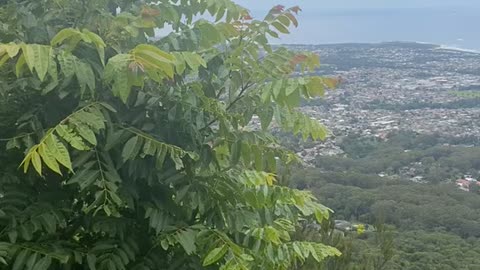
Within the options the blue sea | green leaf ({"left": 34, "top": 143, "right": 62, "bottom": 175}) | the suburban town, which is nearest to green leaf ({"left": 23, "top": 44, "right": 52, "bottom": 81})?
green leaf ({"left": 34, "top": 143, "right": 62, "bottom": 175})

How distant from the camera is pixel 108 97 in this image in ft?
7.96

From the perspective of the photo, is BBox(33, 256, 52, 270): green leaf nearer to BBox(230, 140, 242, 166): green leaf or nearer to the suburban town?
BBox(230, 140, 242, 166): green leaf

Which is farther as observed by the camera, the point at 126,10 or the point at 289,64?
the point at 126,10

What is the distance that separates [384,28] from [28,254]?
70055mm

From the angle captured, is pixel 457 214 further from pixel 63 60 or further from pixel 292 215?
pixel 63 60

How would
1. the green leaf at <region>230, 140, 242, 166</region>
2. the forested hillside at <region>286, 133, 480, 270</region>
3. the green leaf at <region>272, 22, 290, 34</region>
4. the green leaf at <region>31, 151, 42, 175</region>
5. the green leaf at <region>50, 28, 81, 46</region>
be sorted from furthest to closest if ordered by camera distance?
the forested hillside at <region>286, 133, 480, 270</region> → the green leaf at <region>272, 22, 290, 34</region> → the green leaf at <region>230, 140, 242, 166</region> → the green leaf at <region>50, 28, 81, 46</region> → the green leaf at <region>31, 151, 42, 175</region>

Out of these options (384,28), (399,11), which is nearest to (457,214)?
(384,28)

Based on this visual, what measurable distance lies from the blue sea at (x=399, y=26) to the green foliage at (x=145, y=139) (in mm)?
37857

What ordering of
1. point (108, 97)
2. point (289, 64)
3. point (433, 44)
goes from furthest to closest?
1. point (433, 44)
2. point (289, 64)
3. point (108, 97)

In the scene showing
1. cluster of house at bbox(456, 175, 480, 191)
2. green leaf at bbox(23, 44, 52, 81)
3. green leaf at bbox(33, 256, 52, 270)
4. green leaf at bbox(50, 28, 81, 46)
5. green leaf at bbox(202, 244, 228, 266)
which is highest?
green leaf at bbox(50, 28, 81, 46)

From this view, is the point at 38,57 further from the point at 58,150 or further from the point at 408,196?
the point at 408,196

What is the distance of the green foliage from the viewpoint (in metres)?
2.28

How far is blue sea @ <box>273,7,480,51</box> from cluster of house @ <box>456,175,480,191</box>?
59.0 ft

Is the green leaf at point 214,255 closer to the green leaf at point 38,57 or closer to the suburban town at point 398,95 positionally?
the green leaf at point 38,57
